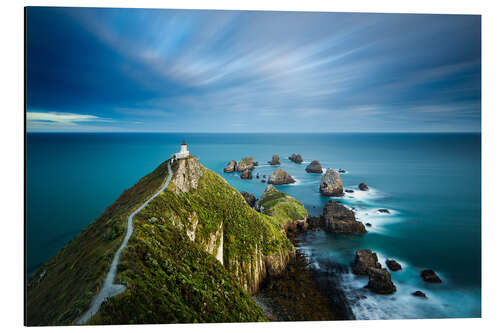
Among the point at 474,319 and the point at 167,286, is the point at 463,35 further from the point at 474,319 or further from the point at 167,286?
the point at 167,286

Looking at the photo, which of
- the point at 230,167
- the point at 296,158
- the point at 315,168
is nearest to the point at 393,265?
the point at 315,168

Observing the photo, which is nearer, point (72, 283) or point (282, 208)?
point (72, 283)

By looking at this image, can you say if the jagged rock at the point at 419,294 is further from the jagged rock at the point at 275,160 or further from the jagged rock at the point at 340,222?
the jagged rock at the point at 275,160

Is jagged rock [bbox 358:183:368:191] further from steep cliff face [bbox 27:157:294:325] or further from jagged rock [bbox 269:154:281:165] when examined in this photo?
jagged rock [bbox 269:154:281:165]

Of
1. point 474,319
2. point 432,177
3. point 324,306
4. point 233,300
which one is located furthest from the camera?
point 432,177

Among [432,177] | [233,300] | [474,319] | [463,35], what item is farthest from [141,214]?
[432,177]

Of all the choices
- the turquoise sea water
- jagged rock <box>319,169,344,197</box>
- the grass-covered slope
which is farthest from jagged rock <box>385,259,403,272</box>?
the grass-covered slope

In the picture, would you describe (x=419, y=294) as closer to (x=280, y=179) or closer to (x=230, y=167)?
(x=280, y=179)
